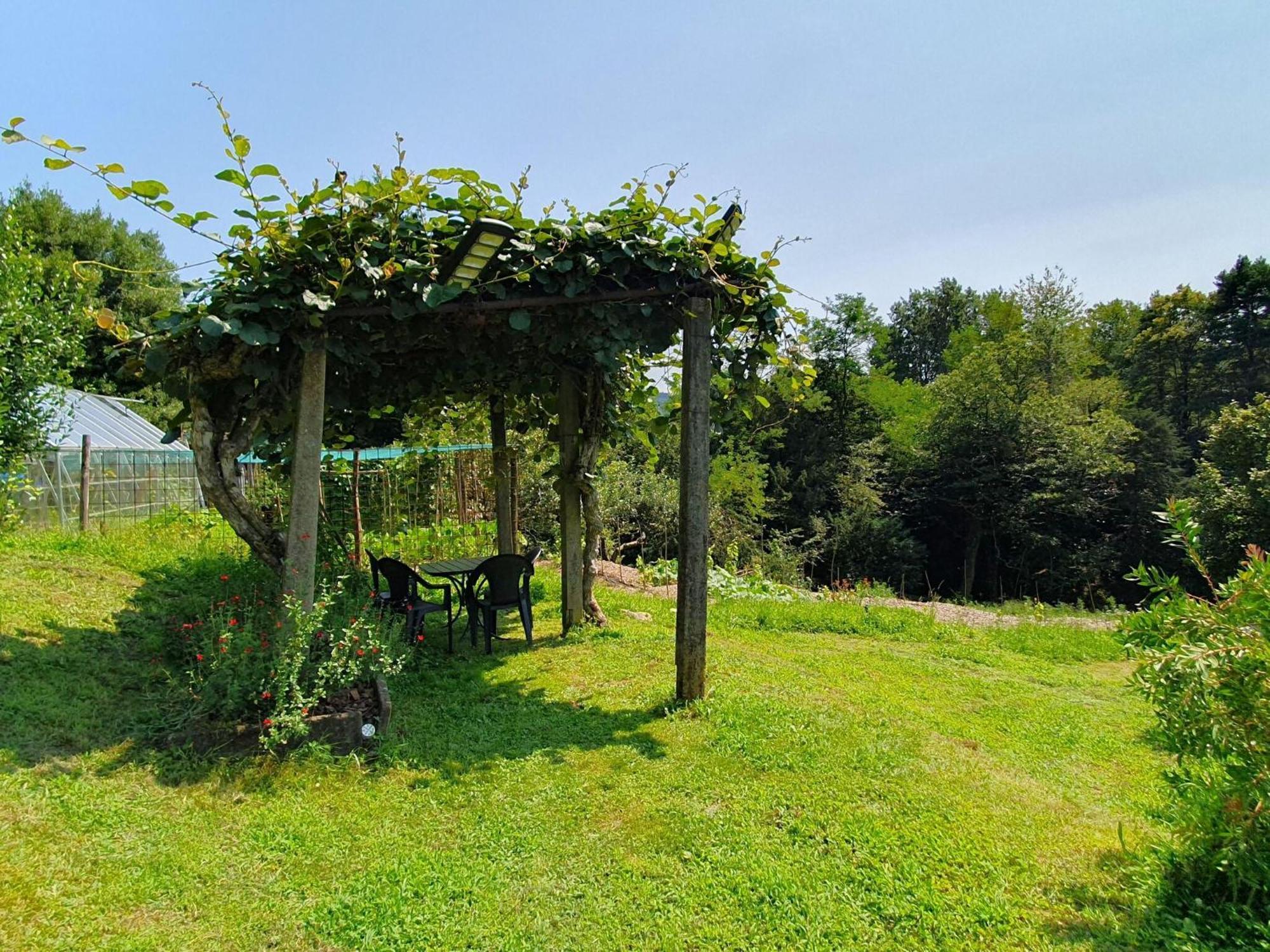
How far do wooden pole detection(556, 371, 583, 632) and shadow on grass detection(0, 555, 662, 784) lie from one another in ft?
3.04

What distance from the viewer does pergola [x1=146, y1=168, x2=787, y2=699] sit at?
3.38 metres

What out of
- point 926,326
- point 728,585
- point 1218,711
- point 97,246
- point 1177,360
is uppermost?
point 926,326

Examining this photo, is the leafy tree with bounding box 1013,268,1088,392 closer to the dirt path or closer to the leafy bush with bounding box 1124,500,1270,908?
the dirt path

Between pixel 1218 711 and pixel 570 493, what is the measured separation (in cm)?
414

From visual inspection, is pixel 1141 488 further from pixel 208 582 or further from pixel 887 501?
pixel 208 582

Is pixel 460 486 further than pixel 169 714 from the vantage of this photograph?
Yes

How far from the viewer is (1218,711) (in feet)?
6.73

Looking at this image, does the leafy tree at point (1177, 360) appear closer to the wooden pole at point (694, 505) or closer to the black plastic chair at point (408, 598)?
the wooden pole at point (694, 505)

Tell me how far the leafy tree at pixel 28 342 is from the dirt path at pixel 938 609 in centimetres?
594

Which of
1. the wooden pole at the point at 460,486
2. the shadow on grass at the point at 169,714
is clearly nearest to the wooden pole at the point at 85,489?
the wooden pole at the point at 460,486

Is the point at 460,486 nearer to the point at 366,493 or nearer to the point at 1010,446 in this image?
the point at 366,493

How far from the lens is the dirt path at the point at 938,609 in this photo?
7646 mm

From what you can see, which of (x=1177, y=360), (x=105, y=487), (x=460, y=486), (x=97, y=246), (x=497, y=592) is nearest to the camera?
(x=497, y=592)

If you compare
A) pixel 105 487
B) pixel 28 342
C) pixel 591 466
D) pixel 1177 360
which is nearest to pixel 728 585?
pixel 591 466
